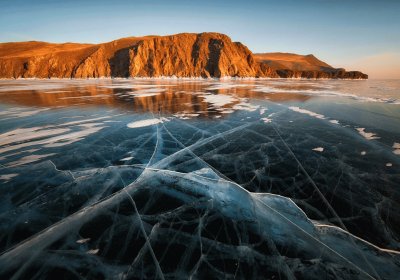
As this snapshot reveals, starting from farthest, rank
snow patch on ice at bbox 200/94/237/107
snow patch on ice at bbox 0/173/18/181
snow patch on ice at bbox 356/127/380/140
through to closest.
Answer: snow patch on ice at bbox 200/94/237/107, snow patch on ice at bbox 356/127/380/140, snow patch on ice at bbox 0/173/18/181

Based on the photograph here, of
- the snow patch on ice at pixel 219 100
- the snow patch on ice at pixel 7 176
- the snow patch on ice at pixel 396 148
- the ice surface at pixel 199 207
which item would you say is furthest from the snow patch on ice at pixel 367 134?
the snow patch on ice at pixel 7 176

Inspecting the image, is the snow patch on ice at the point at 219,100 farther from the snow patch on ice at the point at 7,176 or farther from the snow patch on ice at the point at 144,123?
the snow patch on ice at the point at 7,176

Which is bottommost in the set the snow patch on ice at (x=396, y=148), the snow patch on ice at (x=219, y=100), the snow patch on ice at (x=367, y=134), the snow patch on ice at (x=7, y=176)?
the snow patch on ice at (x=7, y=176)

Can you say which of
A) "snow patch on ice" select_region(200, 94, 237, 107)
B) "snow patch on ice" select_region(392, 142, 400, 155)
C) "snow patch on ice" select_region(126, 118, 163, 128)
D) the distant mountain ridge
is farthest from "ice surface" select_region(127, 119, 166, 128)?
the distant mountain ridge

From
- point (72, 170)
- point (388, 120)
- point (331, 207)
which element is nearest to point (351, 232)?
point (331, 207)

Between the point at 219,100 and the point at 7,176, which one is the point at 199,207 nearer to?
the point at 7,176

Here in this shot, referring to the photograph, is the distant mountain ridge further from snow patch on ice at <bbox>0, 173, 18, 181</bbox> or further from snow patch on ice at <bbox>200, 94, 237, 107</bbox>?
snow patch on ice at <bbox>0, 173, 18, 181</bbox>
